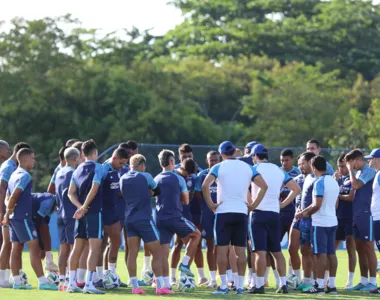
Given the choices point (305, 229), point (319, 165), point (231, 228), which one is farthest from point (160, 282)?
point (319, 165)

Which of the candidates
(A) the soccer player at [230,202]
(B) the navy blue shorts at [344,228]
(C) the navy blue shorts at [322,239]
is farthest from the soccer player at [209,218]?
(B) the navy blue shorts at [344,228]

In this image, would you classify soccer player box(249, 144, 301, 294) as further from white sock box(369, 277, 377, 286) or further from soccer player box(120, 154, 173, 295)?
white sock box(369, 277, 377, 286)

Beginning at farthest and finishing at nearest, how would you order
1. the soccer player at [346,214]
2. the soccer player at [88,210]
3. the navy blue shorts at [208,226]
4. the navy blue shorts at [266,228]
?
the navy blue shorts at [208,226], the soccer player at [346,214], the navy blue shorts at [266,228], the soccer player at [88,210]

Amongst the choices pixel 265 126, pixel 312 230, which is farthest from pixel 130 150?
pixel 265 126

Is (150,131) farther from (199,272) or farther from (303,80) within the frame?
(199,272)

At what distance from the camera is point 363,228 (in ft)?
51.4

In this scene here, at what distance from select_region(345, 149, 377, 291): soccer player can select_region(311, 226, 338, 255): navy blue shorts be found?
0.85 metres

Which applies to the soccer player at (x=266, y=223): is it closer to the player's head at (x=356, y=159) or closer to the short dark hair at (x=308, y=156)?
the short dark hair at (x=308, y=156)

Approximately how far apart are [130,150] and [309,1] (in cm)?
5915

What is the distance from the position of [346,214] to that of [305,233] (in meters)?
1.10

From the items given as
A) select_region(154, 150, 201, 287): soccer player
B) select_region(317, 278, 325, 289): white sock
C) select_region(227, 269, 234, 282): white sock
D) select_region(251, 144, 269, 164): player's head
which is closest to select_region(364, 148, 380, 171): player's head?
select_region(251, 144, 269, 164): player's head

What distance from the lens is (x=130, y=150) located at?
632 inches

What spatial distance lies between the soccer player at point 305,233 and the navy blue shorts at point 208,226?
1.27 meters

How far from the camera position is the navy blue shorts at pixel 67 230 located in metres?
14.8
